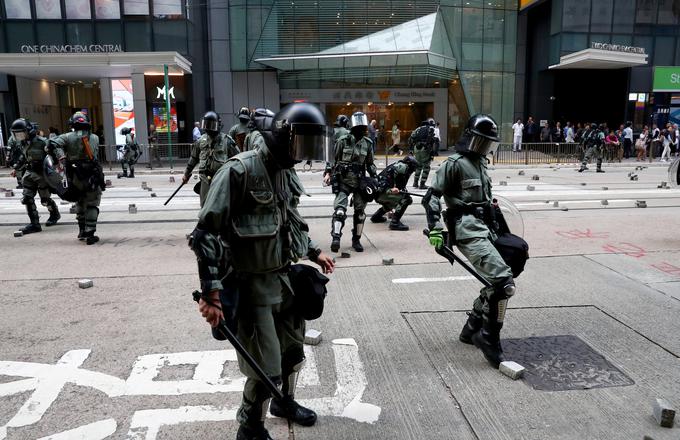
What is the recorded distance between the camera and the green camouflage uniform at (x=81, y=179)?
8.62 meters

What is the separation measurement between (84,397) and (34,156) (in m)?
7.21

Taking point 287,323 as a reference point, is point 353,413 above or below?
below

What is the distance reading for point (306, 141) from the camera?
3.05 meters

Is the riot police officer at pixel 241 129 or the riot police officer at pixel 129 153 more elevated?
the riot police officer at pixel 241 129

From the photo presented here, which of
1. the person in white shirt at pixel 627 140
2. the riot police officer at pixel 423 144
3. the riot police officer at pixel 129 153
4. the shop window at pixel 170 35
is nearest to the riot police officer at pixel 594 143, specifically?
the person in white shirt at pixel 627 140

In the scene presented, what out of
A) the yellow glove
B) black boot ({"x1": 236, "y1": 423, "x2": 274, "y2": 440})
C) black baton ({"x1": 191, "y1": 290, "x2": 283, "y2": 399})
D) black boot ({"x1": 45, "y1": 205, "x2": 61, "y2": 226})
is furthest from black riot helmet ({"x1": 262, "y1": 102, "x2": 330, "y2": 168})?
black boot ({"x1": 45, "y1": 205, "x2": 61, "y2": 226})

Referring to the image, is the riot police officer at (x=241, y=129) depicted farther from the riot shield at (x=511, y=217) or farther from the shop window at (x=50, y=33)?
the shop window at (x=50, y=33)

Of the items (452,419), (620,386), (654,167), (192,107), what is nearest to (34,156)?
(452,419)

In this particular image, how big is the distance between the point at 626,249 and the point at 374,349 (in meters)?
5.02

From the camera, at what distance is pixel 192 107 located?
27141 mm

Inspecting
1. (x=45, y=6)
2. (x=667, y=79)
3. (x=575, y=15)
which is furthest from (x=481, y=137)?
(x=667, y=79)

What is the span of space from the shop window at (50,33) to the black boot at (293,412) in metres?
25.7

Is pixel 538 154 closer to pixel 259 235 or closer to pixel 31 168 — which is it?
pixel 31 168

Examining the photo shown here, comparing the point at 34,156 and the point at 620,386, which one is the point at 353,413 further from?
the point at 34,156
